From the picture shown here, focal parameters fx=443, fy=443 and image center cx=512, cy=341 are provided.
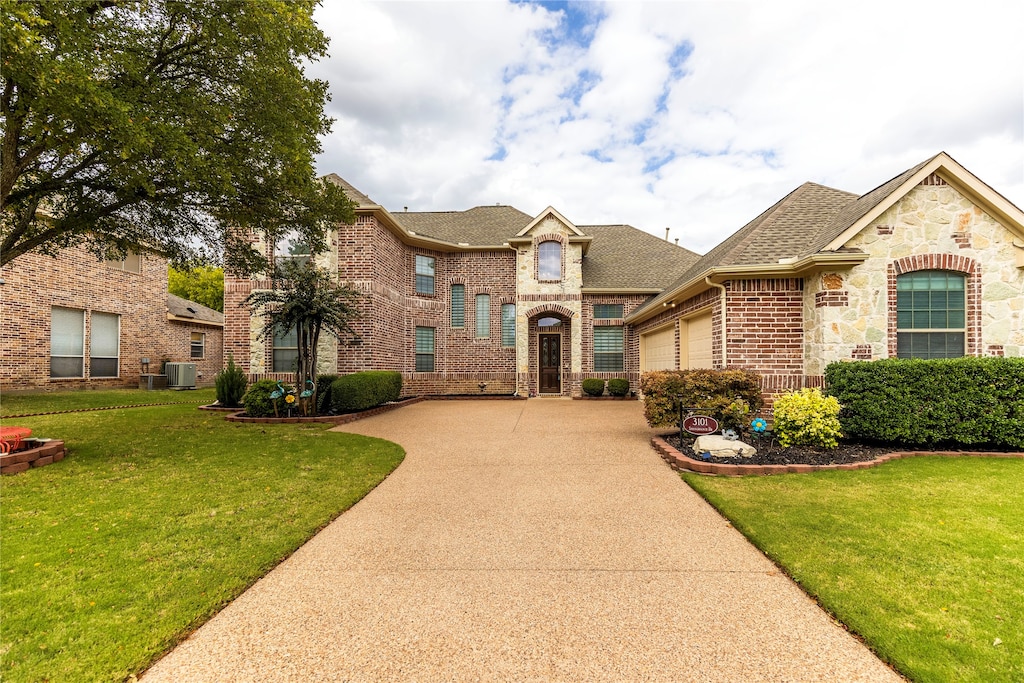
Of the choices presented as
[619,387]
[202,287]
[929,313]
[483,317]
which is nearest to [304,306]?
[483,317]

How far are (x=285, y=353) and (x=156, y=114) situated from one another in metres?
9.89

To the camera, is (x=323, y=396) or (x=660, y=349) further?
(x=660, y=349)

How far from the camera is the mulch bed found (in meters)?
6.55

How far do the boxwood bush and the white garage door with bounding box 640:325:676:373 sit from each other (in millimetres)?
1894

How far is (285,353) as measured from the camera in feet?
49.9

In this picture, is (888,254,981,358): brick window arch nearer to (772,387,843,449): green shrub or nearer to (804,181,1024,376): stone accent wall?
(804,181,1024,376): stone accent wall

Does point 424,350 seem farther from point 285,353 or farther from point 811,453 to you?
point 811,453

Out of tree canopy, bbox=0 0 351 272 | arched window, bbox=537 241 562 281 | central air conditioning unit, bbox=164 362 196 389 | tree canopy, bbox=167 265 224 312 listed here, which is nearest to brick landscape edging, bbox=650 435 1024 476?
tree canopy, bbox=0 0 351 272

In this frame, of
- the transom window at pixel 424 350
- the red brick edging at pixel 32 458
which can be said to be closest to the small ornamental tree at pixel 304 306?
the red brick edging at pixel 32 458

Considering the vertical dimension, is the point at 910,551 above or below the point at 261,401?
below

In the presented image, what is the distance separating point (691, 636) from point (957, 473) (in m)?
6.03

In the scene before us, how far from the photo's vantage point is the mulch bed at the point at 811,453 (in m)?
6.55

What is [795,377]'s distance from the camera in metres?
8.98

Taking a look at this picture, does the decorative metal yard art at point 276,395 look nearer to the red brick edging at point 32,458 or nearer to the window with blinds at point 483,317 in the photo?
the red brick edging at point 32,458
